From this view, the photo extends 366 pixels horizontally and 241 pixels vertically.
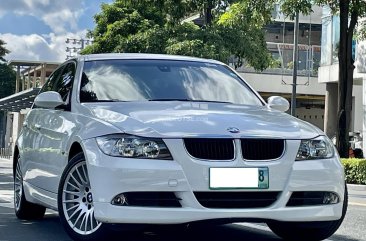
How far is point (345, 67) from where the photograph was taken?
51.8 ft

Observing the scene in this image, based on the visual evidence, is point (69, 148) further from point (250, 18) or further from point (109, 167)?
point (250, 18)

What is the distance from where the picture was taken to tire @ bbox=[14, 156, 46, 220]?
275 inches

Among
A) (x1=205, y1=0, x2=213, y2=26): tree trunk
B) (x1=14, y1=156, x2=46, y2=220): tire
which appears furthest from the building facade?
(x1=14, y1=156, x2=46, y2=220): tire

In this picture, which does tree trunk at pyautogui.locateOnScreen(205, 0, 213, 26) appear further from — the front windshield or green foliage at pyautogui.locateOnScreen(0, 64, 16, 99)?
green foliage at pyautogui.locateOnScreen(0, 64, 16, 99)

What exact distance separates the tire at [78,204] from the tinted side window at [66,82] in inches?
40.6

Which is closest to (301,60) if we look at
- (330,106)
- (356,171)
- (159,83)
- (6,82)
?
(330,106)

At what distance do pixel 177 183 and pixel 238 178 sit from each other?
43cm

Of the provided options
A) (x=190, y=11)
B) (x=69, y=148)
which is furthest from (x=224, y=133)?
(x=190, y=11)

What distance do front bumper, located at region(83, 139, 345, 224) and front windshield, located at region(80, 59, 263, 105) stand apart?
108cm

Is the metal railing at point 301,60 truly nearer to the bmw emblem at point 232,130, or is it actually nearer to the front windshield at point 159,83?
the front windshield at point 159,83

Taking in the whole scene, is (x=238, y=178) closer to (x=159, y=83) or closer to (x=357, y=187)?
(x=159, y=83)

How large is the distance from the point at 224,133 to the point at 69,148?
137cm

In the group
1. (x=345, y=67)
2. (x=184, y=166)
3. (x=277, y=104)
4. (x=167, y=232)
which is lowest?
(x=167, y=232)

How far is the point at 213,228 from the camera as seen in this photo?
255 inches
